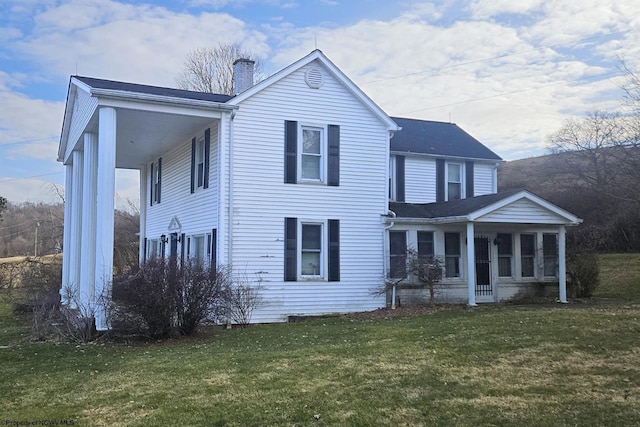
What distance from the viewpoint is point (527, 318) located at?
Result: 39.6 ft

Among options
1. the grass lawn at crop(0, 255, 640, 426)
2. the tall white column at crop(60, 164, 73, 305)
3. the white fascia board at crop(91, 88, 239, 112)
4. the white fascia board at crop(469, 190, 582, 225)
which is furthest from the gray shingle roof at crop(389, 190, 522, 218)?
the tall white column at crop(60, 164, 73, 305)

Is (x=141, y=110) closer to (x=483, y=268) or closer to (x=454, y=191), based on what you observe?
(x=454, y=191)

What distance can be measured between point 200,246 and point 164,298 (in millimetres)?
5373

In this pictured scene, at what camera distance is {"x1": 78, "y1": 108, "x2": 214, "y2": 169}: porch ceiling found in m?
14.3

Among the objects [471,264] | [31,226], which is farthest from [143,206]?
[31,226]

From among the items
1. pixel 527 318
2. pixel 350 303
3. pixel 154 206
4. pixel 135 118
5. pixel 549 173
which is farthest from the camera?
pixel 549 173

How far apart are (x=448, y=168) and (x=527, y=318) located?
8.19 metres

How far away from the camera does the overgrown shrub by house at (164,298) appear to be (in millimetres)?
10922

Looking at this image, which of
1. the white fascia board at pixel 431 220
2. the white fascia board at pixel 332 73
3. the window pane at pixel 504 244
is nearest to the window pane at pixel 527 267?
the window pane at pixel 504 244

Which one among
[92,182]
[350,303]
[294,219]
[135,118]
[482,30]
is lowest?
[350,303]

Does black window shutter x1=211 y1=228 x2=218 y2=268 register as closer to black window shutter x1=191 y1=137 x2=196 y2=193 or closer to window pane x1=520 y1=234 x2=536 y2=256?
black window shutter x1=191 y1=137 x2=196 y2=193

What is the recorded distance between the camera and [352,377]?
24.4 ft

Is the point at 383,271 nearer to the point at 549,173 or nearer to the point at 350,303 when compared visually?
the point at 350,303

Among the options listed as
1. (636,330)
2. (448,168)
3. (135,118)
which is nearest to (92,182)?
(135,118)
